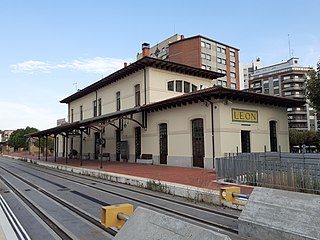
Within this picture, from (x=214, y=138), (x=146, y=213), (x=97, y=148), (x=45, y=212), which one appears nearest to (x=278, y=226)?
(x=146, y=213)

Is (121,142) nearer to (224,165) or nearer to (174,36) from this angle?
(224,165)

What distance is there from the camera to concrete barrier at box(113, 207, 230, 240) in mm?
2285

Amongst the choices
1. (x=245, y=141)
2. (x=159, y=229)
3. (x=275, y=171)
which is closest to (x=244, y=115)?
(x=245, y=141)

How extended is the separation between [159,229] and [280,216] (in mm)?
2789

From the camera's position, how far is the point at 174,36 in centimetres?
6306

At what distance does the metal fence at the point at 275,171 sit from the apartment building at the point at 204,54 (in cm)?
4718

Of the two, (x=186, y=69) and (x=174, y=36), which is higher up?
(x=174, y=36)

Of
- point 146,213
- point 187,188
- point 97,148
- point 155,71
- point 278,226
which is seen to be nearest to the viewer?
point 146,213

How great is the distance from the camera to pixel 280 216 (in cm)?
455

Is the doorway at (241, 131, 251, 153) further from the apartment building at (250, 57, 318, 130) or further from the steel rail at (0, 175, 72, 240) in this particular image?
the apartment building at (250, 57, 318, 130)

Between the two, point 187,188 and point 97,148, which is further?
point 97,148

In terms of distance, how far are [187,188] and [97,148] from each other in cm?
2308

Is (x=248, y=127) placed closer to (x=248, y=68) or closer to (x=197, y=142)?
(x=197, y=142)

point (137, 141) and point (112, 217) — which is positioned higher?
point (137, 141)
